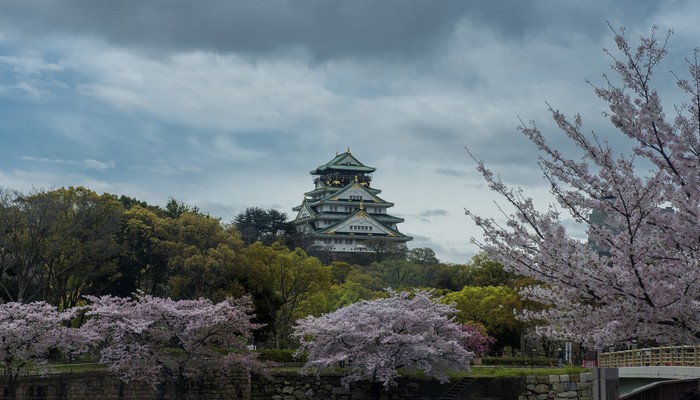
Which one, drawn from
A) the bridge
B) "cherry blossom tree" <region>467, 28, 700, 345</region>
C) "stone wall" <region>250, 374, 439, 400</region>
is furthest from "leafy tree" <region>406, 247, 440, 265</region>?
"cherry blossom tree" <region>467, 28, 700, 345</region>

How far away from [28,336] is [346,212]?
79832 millimetres

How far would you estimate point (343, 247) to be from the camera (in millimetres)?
100000

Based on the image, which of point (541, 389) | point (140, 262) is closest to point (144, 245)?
point (140, 262)

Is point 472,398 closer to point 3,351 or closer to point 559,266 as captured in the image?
point 3,351

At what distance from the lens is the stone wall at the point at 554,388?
2522cm

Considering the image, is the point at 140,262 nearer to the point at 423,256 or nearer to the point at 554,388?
the point at 554,388

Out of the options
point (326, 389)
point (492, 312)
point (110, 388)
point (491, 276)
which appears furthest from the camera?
point (491, 276)

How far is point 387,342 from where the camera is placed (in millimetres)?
26641

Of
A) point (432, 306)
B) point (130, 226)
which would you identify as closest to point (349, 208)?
point (130, 226)

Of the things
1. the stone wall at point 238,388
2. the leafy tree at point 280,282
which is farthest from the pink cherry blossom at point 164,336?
the leafy tree at point 280,282

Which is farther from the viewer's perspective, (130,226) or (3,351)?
(130,226)

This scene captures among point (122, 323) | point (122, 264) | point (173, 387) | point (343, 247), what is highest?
point (343, 247)

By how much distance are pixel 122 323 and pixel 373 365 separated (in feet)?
25.8

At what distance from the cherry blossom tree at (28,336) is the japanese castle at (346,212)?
211ft
